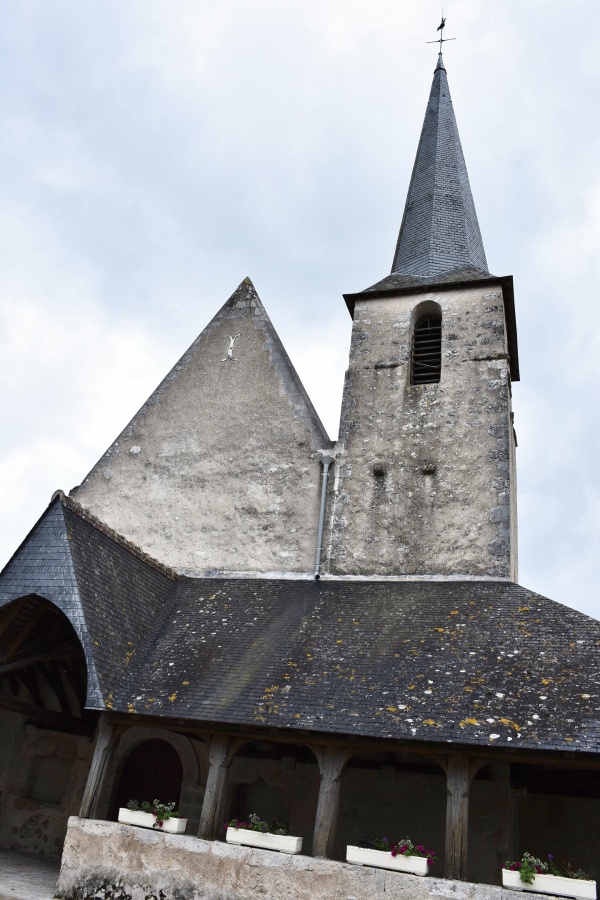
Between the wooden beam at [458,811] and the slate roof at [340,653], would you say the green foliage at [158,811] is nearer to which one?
the slate roof at [340,653]

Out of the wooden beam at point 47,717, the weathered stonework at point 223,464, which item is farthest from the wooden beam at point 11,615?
the weathered stonework at point 223,464

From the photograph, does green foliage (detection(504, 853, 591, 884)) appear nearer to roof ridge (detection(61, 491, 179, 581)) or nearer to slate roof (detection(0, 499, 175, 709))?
slate roof (detection(0, 499, 175, 709))

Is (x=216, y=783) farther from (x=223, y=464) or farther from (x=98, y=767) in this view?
(x=223, y=464)

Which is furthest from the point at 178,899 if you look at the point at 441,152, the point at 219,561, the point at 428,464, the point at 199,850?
the point at 441,152

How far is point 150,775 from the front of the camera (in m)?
9.02

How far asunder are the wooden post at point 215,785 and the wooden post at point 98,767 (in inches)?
44.3

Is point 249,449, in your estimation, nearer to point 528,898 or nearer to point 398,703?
point 398,703

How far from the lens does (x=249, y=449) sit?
1118 centimetres

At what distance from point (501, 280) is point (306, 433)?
12.9 feet

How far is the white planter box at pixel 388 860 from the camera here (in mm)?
6000

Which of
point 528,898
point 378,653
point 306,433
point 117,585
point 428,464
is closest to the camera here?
point 528,898

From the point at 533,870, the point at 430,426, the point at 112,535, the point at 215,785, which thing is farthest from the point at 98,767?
the point at 430,426

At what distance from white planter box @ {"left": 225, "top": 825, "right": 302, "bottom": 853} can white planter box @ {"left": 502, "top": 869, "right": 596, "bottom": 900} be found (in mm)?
1866

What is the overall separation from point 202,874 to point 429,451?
242 inches
